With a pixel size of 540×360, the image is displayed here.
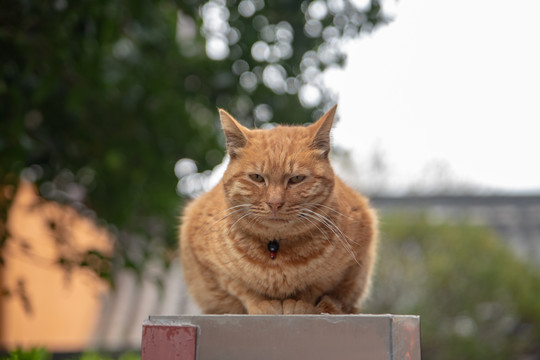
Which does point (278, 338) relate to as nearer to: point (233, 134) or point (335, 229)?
point (335, 229)

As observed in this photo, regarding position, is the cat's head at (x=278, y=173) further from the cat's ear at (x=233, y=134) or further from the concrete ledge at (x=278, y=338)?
the concrete ledge at (x=278, y=338)

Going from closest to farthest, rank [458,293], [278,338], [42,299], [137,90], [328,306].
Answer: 1. [278,338]
2. [328,306]
3. [137,90]
4. [458,293]
5. [42,299]

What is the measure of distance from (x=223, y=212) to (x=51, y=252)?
5228mm

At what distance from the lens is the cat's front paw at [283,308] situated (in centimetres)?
171

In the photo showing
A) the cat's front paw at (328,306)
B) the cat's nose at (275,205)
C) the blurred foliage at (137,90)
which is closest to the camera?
the cat's nose at (275,205)

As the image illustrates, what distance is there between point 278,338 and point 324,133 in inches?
24.8

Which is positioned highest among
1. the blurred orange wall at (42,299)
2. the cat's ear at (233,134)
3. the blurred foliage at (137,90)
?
the blurred foliage at (137,90)

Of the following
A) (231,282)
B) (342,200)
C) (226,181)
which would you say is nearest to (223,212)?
(226,181)

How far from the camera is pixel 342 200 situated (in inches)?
75.0

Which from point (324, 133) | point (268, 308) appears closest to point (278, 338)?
point (268, 308)

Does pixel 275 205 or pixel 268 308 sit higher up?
pixel 275 205

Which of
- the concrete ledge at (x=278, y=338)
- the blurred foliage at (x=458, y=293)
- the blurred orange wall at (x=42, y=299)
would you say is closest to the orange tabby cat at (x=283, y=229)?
the concrete ledge at (x=278, y=338)

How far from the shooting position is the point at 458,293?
661 cm

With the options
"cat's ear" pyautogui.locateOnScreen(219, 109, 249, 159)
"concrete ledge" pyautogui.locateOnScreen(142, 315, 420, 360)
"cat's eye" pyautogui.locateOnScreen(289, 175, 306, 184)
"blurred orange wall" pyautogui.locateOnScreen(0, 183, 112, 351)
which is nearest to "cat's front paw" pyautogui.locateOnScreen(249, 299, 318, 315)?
"concrete ledge" pyautogui.locateOnScreen(142, 315, 420, 360)
